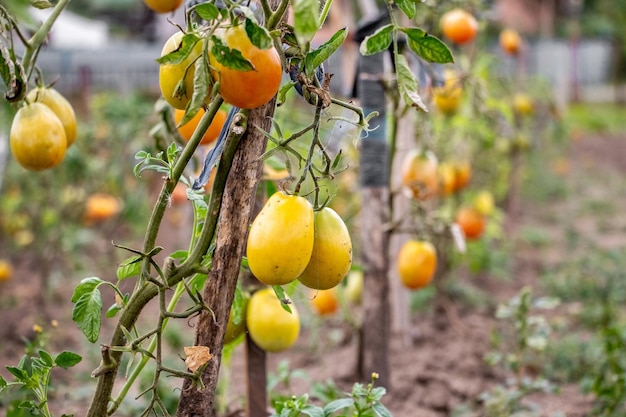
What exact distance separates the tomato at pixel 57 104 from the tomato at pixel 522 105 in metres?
5.08

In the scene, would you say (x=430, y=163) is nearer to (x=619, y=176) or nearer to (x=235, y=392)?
(x=235, y=392)

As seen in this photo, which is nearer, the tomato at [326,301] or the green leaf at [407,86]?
the green leaf at [407,86]

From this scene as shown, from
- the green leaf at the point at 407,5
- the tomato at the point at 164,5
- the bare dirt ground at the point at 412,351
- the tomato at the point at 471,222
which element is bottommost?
the bare dirt ground at the point at 412,351

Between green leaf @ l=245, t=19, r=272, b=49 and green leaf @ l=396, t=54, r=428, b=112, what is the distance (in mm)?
258

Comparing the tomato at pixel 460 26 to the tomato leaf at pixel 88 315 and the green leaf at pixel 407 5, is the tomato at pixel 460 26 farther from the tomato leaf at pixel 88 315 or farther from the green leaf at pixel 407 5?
the tomato leaf at pixel 88 315

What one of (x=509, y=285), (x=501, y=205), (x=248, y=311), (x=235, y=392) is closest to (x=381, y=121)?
(x=248, y=311)

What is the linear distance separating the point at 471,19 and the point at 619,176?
7212 mm

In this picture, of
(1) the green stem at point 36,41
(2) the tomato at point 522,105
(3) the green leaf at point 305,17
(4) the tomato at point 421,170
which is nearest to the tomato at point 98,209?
(4) the tomato at point 421,170

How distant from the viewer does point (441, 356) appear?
3.20 meters

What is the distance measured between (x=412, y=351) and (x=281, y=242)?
7.16 ft

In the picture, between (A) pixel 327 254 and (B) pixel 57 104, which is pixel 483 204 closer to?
(B) pixel 57 104

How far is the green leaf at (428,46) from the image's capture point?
1.20m

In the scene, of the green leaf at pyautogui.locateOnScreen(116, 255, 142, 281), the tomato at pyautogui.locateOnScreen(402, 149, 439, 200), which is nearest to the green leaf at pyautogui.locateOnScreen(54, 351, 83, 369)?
the green leaf at pyautogui.locateOnScreen(116, 255, 142, 281)

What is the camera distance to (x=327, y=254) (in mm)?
1270
